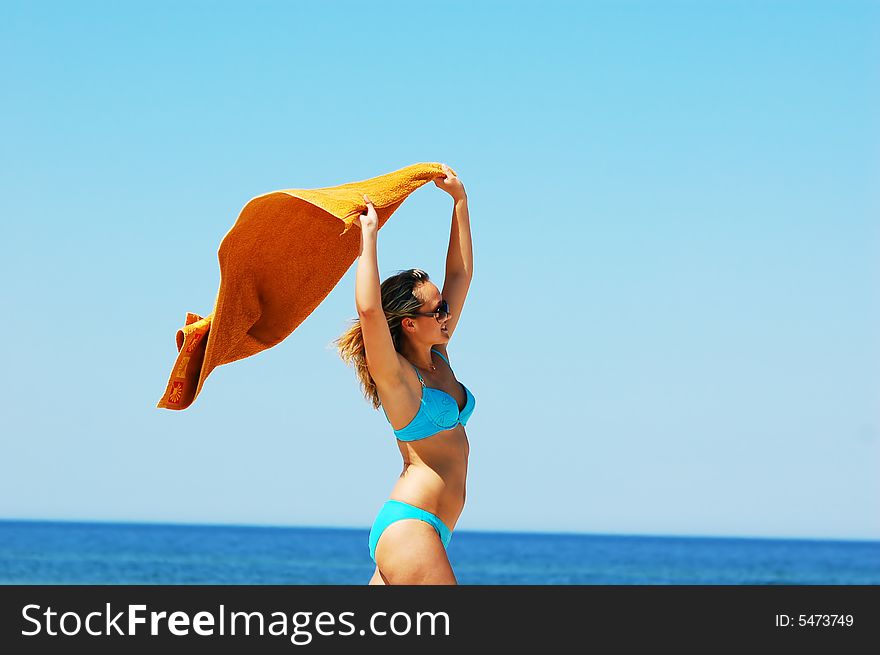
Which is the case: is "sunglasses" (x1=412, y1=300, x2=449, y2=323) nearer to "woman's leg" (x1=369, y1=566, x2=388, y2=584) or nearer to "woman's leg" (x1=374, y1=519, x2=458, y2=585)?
"woman's leg" (x1=374, y1=519, x2=458, y2=585)

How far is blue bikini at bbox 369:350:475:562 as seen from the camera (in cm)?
556

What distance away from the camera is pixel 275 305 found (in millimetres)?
6117

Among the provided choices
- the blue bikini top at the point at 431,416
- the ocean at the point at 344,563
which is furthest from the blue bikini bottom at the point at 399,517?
the ocean at the point at 344,563

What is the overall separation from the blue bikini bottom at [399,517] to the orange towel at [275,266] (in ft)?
3.55

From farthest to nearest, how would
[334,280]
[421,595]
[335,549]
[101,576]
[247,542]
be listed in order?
[247,542], [335,549], [101,576], [334,280], [421,595]

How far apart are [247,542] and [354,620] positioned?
6436 centimetres

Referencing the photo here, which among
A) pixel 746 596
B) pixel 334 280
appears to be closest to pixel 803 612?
pixel 746 596

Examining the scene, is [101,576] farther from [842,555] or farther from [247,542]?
[842,555]

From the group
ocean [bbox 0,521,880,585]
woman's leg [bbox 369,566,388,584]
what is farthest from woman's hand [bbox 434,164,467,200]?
ocean [bbox 0,521,880,585]

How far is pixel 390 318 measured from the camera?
18.8 feet

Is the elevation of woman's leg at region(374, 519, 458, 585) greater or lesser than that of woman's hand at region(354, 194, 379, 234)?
lesser

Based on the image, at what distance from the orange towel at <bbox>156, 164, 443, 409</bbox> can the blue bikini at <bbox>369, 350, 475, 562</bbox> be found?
A: 839mm

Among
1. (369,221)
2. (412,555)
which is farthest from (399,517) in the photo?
(369,221)

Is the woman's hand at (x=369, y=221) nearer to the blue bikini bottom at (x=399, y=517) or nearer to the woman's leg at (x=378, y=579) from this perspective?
the blue bikini bottom at (x=399, y=517)
